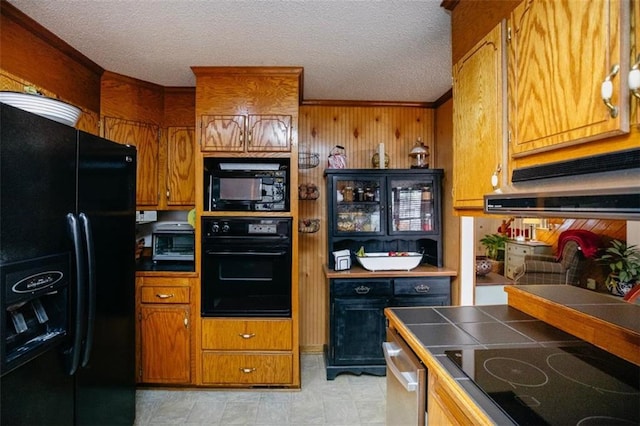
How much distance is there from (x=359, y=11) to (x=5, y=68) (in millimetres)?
1968

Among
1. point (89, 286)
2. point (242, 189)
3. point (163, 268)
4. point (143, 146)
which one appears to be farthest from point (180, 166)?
point (89, 286)

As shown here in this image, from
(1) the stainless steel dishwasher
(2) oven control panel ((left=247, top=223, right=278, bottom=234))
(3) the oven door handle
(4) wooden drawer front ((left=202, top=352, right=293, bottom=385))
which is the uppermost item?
(2) oven control panel ((left=247, top=223, right=278, bottom=234))

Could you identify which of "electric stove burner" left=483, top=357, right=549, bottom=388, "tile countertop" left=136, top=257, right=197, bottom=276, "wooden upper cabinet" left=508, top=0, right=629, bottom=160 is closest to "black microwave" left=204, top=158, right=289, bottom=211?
"tile countertop" left=136, top=257, right=197, bottom=276

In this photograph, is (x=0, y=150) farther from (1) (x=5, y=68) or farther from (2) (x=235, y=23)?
(2) (x=235, y=23)

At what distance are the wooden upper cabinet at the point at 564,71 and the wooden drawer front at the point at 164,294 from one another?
2.37 m

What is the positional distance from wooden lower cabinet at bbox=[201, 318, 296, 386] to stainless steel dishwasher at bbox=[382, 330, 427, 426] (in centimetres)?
112

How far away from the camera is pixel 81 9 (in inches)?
71.1

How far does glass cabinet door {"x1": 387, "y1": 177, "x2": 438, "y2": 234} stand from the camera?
3.05 meters

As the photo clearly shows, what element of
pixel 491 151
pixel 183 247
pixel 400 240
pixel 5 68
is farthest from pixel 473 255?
pixel 5 68

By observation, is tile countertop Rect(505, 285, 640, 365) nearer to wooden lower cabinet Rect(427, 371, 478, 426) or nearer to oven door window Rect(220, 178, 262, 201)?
wooden lower cabinet Rect(427, 371, 478, 426)

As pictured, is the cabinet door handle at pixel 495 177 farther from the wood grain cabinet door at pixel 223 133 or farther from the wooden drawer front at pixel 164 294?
the wooden drawer front at pixel 164 294

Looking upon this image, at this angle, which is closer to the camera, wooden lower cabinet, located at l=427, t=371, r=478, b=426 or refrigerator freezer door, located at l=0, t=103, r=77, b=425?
wooden lower cabinet, located at l=427, t=371, r=478, b=426

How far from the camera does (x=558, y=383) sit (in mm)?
958

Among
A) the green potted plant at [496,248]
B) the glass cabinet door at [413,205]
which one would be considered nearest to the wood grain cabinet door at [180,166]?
the glass cabinet door at [413,205]
